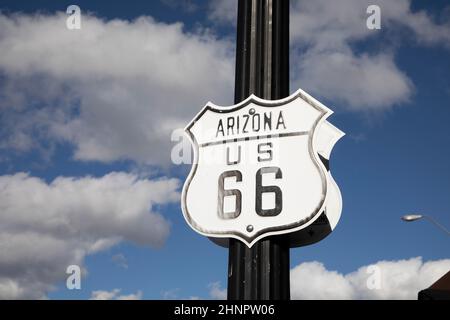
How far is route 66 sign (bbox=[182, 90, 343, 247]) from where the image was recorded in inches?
244

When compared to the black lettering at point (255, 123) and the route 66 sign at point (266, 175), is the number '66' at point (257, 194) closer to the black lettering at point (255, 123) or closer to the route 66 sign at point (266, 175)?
the route 66 sign at point (266, 175)

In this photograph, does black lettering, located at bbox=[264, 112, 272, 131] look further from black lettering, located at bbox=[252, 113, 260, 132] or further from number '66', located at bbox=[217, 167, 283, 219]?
number '66', located at bbox=[217, 167, 283, 219]

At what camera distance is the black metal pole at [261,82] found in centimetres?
598

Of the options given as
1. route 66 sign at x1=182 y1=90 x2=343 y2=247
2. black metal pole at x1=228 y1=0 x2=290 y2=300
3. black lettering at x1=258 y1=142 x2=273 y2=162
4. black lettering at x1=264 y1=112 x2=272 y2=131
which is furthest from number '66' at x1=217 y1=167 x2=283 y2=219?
black lettering at x1=264 y1=112 x2=272 y2=131

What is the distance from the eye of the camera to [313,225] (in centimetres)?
633

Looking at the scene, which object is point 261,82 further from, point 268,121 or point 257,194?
point 257,194

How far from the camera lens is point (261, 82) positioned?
6855mm

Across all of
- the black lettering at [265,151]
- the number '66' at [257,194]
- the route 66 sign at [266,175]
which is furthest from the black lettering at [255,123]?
the number '66' at [257,194]

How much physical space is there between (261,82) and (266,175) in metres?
1.16

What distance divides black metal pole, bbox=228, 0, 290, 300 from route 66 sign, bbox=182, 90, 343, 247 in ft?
0.55

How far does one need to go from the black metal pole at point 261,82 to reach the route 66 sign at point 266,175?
6.7 inches
